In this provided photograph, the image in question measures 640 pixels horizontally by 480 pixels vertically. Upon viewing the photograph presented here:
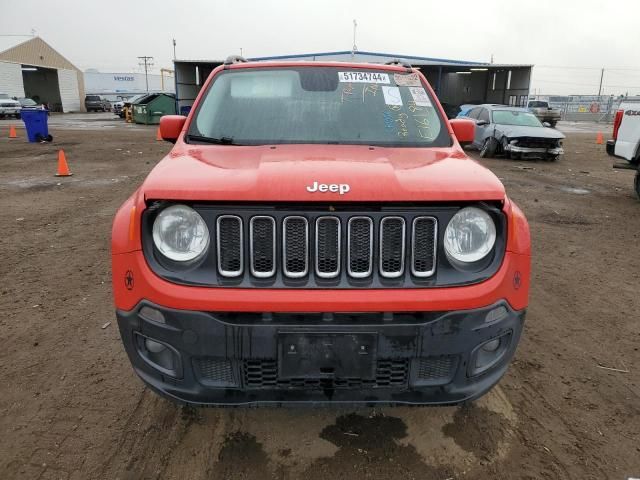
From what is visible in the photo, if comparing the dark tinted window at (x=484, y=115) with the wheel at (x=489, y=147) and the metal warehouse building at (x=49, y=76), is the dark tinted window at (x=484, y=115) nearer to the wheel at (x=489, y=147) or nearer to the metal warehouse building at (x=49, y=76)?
the wheel at (x=489, y=147)

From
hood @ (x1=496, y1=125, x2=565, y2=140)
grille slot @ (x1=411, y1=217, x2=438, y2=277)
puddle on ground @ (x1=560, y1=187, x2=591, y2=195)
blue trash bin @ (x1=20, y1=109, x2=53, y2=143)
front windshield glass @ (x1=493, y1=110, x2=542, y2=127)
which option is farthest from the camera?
blue trash bin @ (x1=20, y1=109, x2=53, y2=143)

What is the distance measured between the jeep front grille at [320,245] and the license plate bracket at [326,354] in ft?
0.81

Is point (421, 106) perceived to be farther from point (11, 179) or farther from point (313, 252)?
point (11, 179)

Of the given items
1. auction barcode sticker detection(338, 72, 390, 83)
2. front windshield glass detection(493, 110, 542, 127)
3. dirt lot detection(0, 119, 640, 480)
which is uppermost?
auction barcode sticker detection(338, 72, 390, 83)

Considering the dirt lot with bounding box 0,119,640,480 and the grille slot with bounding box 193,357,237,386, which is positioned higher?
the grille slot with bounding box 193,357,237,386

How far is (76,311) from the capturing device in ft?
13.7

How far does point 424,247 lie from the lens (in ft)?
7.15

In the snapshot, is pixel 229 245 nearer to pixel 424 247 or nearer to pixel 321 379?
pixel 321 379

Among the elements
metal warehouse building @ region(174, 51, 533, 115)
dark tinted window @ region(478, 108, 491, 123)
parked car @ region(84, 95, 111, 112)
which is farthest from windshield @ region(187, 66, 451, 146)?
parked car @ region(84, 95, 111, 112)

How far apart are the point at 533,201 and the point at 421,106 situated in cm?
627

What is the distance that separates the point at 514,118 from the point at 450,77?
17.6 m

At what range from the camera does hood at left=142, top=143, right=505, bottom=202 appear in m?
2.10

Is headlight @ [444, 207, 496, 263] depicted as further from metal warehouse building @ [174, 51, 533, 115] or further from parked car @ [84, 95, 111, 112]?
parked car @ [84, 95, 111, 112]

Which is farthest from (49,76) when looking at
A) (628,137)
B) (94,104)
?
(628,137)
